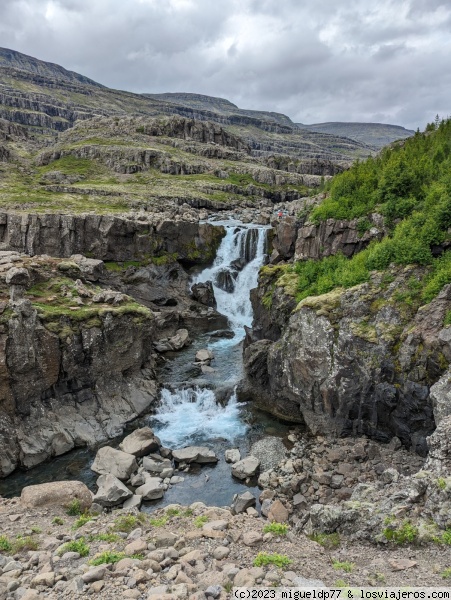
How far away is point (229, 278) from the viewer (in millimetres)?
68062

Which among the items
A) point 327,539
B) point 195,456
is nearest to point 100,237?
point 195,456

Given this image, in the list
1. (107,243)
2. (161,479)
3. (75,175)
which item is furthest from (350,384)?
(75,175)

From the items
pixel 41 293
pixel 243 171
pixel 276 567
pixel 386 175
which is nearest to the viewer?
pixel 276 567

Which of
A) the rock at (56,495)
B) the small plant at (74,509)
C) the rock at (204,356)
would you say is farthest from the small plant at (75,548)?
the rock at (204,356)

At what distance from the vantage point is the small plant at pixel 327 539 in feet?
54.4

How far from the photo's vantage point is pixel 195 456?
29.4m

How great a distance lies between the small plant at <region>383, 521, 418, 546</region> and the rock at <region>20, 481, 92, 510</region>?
15161 millimetres

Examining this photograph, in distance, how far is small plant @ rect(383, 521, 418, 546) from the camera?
594 inches

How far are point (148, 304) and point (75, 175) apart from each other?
303ft

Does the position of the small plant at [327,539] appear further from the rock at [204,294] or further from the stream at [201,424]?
the rock at [204,294]

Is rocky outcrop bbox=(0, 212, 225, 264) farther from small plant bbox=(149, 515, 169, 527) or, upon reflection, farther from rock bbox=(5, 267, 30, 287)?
small plant bbox=(149, 515, 169, 527)

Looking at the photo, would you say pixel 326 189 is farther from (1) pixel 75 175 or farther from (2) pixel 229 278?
(1) pixel 75 175

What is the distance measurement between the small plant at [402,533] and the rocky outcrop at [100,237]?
59.6 meters

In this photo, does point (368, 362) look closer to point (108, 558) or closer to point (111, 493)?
point (111, 493)
